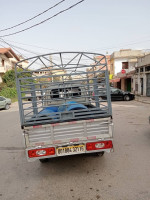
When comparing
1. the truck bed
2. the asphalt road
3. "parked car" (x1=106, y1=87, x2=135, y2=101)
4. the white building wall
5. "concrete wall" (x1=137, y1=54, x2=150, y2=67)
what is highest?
the white building wall

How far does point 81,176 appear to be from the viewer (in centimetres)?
330

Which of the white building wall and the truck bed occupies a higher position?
the white building wall

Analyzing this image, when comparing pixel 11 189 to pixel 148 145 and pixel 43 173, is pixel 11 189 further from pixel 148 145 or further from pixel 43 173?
pixel 148 145

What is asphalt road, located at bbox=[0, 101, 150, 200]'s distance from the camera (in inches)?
108

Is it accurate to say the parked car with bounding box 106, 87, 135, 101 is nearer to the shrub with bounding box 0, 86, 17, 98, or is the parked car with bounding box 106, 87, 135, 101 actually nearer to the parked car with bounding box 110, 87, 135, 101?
the parked car with bounding box 110, 87, 135, 101

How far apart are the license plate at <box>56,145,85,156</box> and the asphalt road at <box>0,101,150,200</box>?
557mm

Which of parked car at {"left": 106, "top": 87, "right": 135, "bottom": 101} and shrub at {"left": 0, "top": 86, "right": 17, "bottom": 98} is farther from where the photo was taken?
shrub at {"left": 0, "top": 86, "right": 17, "bottom": 98}

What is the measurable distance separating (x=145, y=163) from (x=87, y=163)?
128 centimetres

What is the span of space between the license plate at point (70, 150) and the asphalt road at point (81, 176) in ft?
Result: 1.83

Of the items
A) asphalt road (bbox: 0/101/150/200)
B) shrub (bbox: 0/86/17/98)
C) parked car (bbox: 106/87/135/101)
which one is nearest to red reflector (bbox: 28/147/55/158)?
asphalt road (bbox: 0/101/150/200)

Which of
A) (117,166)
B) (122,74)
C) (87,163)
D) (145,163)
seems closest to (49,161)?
(87,163)

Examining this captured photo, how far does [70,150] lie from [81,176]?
2.11 ft

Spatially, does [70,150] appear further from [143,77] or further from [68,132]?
[143,77]

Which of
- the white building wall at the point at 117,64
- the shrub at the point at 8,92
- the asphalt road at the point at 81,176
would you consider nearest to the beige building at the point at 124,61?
the white building wall at the point at 117,64
